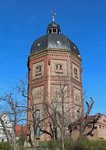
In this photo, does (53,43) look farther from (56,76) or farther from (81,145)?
(81,145)

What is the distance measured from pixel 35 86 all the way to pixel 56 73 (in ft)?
12.3

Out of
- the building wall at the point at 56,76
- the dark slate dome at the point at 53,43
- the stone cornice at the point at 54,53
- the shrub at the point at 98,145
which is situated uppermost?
the dark slate dome at the point at 53,43

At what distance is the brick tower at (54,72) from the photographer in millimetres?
26859

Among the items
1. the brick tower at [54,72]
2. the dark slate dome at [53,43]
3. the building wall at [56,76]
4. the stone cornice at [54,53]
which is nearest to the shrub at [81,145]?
the brick tower at [54,72]

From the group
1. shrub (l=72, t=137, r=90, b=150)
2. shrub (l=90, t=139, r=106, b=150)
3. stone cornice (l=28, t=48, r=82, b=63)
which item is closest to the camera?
shrub (l=90, t=139, r=106, b=150)

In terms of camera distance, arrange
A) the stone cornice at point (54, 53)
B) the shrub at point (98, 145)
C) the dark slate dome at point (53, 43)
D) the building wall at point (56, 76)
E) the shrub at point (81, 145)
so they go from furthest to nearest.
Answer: the dark slate dome at point (53, 43) → the stone cornice at point (54, 53) → the building wall at point (56, 76) → the shrub at point (81, 145) → the shrub at point (98, 145)

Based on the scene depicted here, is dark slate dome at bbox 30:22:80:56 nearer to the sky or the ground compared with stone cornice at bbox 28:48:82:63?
nearer to the sky

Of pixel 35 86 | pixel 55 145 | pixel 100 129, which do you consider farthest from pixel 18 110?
pixel 100 129

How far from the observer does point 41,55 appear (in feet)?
97.9

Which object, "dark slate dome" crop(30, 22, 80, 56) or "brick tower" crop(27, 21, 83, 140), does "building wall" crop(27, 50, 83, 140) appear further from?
"dark slate dome" crop(30, 22, 80, 56)

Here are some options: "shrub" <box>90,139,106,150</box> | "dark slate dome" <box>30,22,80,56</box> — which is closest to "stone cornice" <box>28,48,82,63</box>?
"dark slate dome" <box>30,22,80,56</box>

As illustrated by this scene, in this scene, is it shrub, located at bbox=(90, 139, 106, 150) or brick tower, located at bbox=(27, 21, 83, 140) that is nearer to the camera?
shrub, located at bbox=(90, 139, 106, 150)

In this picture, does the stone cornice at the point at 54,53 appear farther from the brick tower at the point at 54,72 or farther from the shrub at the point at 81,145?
the shrub at the point at 81,145

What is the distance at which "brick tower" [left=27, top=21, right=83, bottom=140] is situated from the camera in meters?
26.9
